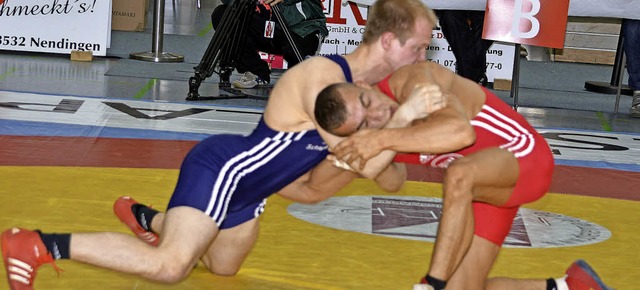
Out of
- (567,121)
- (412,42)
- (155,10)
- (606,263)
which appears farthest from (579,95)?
(412,42)

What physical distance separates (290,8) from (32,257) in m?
6.13

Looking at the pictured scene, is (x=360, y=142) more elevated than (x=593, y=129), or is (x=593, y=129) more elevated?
(x=360, y=142)

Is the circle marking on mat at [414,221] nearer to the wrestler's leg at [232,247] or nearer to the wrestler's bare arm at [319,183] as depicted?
the wrestler's bare arm at [319,183]

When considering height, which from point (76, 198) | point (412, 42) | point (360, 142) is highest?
point (412, 42)

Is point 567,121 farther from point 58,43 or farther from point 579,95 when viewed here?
point 58,43

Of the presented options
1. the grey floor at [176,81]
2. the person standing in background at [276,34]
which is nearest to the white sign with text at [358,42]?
the grey floor at [176,81]

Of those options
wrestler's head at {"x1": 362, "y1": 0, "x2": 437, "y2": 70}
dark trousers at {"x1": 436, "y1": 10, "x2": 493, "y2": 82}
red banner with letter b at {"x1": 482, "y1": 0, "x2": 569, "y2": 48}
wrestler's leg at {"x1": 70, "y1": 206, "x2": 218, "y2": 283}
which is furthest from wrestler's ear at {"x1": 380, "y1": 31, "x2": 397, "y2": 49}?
dark trousers at {"x1": 436, "y1": 10, "x2": 493, "y2": 82}

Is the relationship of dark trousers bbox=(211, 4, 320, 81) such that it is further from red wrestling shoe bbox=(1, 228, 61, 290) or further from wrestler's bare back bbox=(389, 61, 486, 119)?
red wrestling shoe bbox=(1, 228, 61, 290)

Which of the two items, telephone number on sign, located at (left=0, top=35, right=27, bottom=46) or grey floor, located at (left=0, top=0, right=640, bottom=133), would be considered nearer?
grey floor, located at (left=0, top=0, right=640, bottom=133)

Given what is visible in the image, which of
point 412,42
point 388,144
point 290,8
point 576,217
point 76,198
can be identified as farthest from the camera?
point 290,8

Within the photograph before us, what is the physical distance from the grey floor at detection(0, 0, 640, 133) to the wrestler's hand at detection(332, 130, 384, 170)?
5366 millimetres

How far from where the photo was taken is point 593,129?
29.8 ft

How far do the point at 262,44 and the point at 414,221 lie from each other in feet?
15.3

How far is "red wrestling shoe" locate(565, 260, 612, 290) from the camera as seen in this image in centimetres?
426
